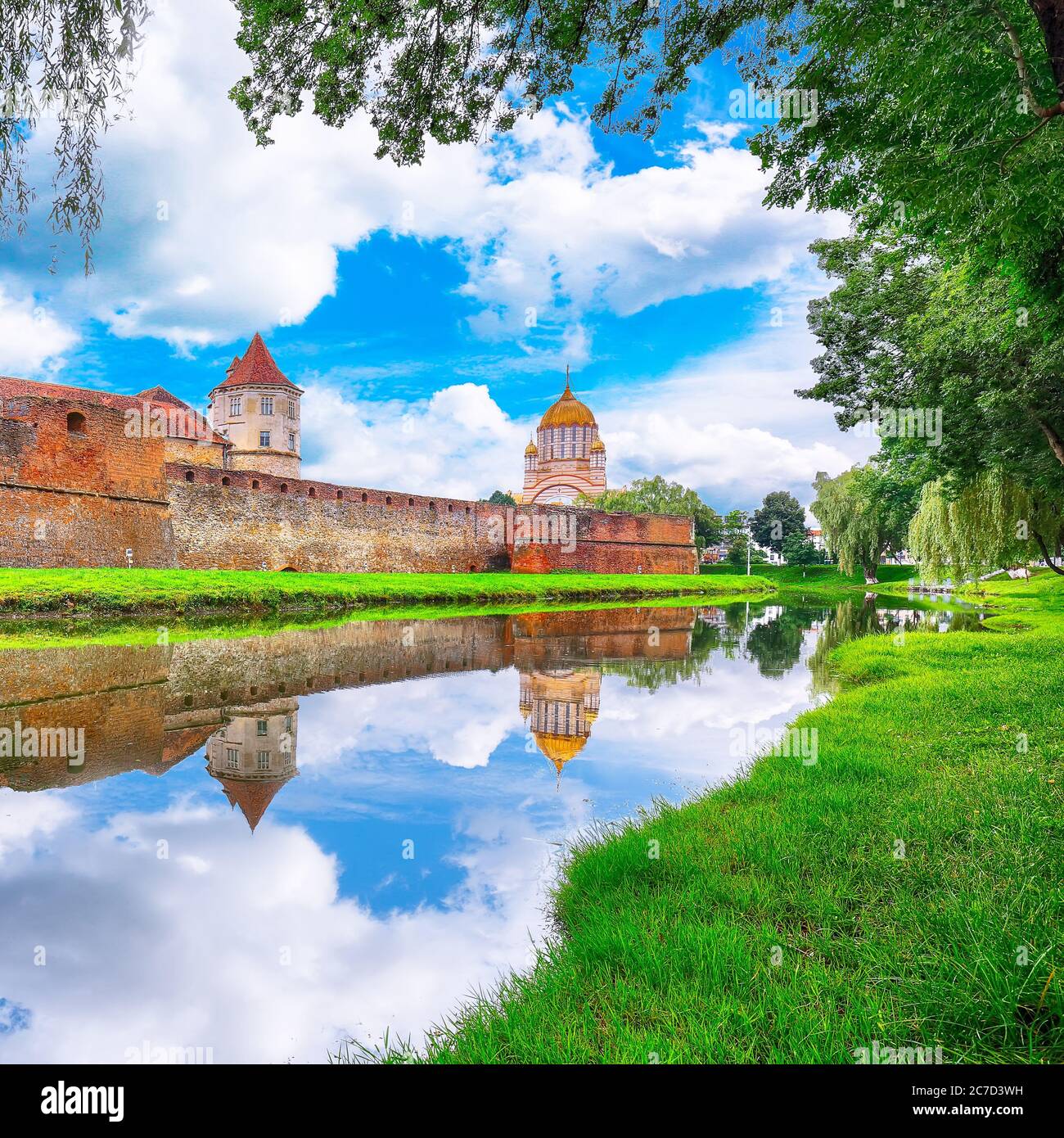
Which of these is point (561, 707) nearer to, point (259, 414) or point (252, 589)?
point (252, 589)

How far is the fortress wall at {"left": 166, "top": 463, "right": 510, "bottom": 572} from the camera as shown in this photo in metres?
25.9

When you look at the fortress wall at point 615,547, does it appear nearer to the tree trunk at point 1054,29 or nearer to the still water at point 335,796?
the still water at point 335,796

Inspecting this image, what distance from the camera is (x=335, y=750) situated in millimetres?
5988

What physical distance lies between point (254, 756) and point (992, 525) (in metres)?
19.3

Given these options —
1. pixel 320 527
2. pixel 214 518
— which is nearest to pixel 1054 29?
pixel 214 518

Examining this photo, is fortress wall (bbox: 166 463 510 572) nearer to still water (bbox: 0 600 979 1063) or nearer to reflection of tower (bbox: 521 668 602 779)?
still water (bbox: 0 600 979 1063)

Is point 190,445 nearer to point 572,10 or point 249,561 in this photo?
point 249,561

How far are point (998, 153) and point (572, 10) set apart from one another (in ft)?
9.16

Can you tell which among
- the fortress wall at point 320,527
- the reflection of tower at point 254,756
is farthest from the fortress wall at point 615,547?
the reflection of tower at point 254,756

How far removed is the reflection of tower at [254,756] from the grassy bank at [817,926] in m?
2.49

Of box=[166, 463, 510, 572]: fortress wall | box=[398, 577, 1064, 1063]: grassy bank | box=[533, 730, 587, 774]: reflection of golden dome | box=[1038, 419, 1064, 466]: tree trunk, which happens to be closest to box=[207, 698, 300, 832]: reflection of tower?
box=[533, 730, 587, 774]: reflection of golden dome

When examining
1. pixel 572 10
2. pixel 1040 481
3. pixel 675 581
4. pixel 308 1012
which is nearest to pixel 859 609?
pixel 1040 481

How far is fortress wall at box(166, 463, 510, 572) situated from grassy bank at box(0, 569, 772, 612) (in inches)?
159
